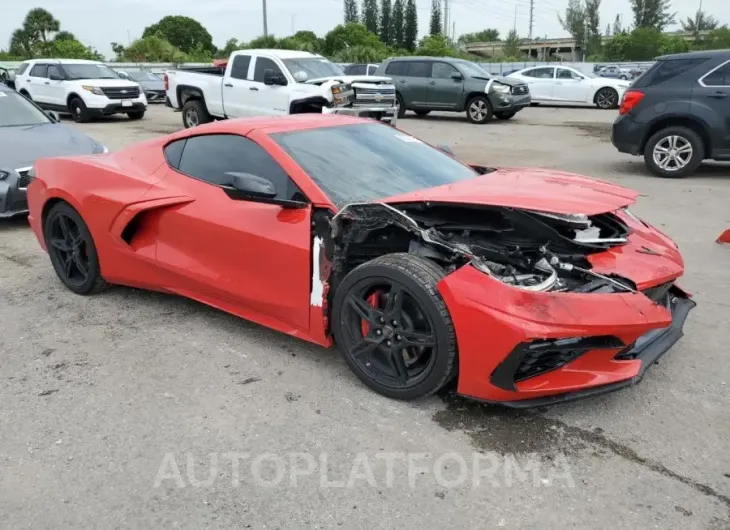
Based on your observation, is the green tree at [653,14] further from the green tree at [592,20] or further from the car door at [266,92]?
the car door at [266,92]

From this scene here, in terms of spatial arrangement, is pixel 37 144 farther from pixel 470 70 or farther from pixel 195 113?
pixel 470 70

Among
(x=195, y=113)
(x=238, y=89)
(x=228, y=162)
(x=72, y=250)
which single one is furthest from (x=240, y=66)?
(x=228, y=162)

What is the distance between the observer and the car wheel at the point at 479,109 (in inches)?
682

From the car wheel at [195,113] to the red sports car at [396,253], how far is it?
10744 millimetres

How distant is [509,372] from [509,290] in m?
0.35

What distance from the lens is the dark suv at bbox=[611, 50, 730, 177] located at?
869 cm

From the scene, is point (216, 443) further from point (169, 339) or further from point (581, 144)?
point (581, 144)

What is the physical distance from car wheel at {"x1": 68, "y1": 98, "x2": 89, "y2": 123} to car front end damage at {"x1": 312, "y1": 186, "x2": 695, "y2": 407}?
16.5 metres

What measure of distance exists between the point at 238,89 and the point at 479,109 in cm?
688

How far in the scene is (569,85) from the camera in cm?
2200

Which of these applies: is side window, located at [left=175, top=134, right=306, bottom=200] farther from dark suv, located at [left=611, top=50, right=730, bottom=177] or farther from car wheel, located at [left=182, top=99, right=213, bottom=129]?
car wheel, located at [left=182, top=99, right=213, bottom=129]

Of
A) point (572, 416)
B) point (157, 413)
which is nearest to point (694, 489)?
point (572, 416)

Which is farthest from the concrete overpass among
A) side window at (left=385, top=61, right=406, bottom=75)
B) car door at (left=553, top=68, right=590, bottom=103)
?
side window at (left=385, top=61, right=406, bottom=75)

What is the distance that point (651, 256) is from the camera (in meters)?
3.35
